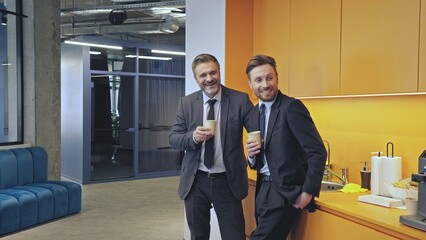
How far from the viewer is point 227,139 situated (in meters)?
2.64

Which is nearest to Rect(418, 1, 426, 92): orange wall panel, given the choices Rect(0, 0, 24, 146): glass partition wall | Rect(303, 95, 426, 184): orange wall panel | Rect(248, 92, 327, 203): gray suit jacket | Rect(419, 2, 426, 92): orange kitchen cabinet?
Rect(419, 2, 426, 92): orange kitchen cabinet

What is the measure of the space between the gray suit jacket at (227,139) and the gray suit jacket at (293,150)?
25 cm

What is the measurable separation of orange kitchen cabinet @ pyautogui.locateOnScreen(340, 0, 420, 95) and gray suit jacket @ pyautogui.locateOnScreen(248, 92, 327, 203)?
621 millimetres

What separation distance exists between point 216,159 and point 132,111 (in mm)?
6205

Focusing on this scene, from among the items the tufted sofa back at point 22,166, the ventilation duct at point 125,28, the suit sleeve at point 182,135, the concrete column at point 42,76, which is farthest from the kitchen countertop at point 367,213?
the ventilation duct at point 125,28

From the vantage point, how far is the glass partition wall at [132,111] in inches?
A: 329

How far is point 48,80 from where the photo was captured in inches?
235

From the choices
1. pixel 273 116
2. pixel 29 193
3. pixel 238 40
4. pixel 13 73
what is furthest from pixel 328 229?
pixel 13 73

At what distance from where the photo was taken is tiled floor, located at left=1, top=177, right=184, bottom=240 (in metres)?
4.68

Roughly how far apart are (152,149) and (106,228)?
13.3 ft

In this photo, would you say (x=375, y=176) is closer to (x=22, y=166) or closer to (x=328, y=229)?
(x=328, y=229)

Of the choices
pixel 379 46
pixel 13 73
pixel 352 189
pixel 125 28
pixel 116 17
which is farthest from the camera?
pixel 125 28

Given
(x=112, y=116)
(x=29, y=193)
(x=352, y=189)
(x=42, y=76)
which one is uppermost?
(x=42, y=76)

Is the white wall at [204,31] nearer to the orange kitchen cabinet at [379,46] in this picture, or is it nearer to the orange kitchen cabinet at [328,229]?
the orange kitchen cabinet at [379,46]
